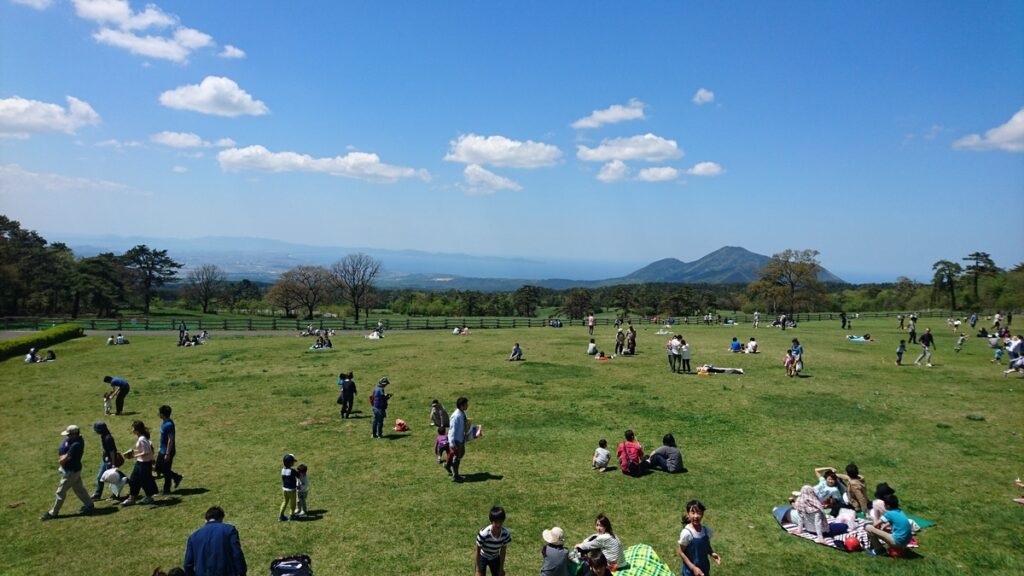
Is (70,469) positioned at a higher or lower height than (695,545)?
lower

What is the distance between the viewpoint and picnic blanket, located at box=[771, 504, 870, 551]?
9688mm

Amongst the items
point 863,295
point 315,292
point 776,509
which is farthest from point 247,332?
point 863,295

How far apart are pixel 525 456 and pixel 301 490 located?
20.2 ft

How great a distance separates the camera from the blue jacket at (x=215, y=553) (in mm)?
7195

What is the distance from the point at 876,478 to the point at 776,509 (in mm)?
3949

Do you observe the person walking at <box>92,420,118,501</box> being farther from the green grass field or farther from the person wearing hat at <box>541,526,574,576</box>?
the person wearing hat at <box>541,526,574,576</box>

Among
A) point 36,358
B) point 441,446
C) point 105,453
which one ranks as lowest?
point 36,358

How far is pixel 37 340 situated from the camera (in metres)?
37.7

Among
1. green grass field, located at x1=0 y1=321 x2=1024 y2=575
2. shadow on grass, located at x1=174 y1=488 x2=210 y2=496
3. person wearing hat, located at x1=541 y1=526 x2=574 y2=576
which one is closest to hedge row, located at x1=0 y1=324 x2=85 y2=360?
green grass field, located at x1=0 y1=321 x2=1024 y2=575

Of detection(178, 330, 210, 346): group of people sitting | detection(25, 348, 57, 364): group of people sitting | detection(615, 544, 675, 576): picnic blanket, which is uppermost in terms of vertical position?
detection(615, 544, 675, 576): picnic blanket

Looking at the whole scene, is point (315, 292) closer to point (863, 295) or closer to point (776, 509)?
point (776, 509)

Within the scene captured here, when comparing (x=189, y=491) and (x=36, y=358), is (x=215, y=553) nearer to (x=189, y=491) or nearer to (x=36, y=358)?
(x=189, y=491)

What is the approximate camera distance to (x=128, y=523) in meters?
10.8

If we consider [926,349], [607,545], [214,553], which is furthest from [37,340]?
[926,349]
